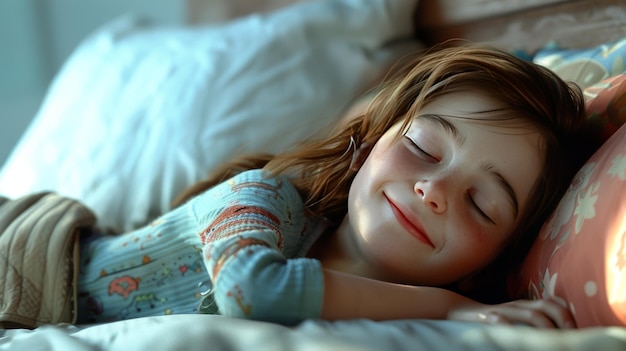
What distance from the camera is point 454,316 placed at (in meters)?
0.76

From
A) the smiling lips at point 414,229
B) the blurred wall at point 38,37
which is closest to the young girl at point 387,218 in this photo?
the smiling lips at point 414,229

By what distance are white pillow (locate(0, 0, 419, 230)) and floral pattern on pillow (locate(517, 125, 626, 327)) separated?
0.62 metres

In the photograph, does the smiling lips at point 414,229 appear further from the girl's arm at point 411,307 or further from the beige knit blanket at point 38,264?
the beige knit blanket at point 38,264

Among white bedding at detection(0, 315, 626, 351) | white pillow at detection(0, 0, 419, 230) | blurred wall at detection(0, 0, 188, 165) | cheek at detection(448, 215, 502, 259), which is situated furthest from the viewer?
blurred wall at detection(0, 0, 188, 165)

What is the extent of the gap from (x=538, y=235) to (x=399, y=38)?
80 centimetres

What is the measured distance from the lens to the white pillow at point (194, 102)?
135 centimetres

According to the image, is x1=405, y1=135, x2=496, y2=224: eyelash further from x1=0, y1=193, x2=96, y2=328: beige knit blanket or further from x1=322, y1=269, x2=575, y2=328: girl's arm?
x1=0, y1=193, x2=96, y2=328: beige knit blanket

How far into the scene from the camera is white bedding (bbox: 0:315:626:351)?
0.61 meters

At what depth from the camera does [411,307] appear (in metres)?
0.75

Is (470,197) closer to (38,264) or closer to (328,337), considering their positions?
(328,337)

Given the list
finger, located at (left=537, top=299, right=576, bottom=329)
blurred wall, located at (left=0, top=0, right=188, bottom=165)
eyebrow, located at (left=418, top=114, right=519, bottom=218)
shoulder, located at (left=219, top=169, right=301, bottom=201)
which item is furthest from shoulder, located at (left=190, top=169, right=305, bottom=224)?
blurred wall, located at (left=0, top=0, right=188, bottom=165)

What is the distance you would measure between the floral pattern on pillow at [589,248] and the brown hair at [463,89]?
6 cm

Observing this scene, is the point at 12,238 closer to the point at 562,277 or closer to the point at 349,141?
the point at 349,141

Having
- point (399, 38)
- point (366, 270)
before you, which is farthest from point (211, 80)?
point (366, 270)
